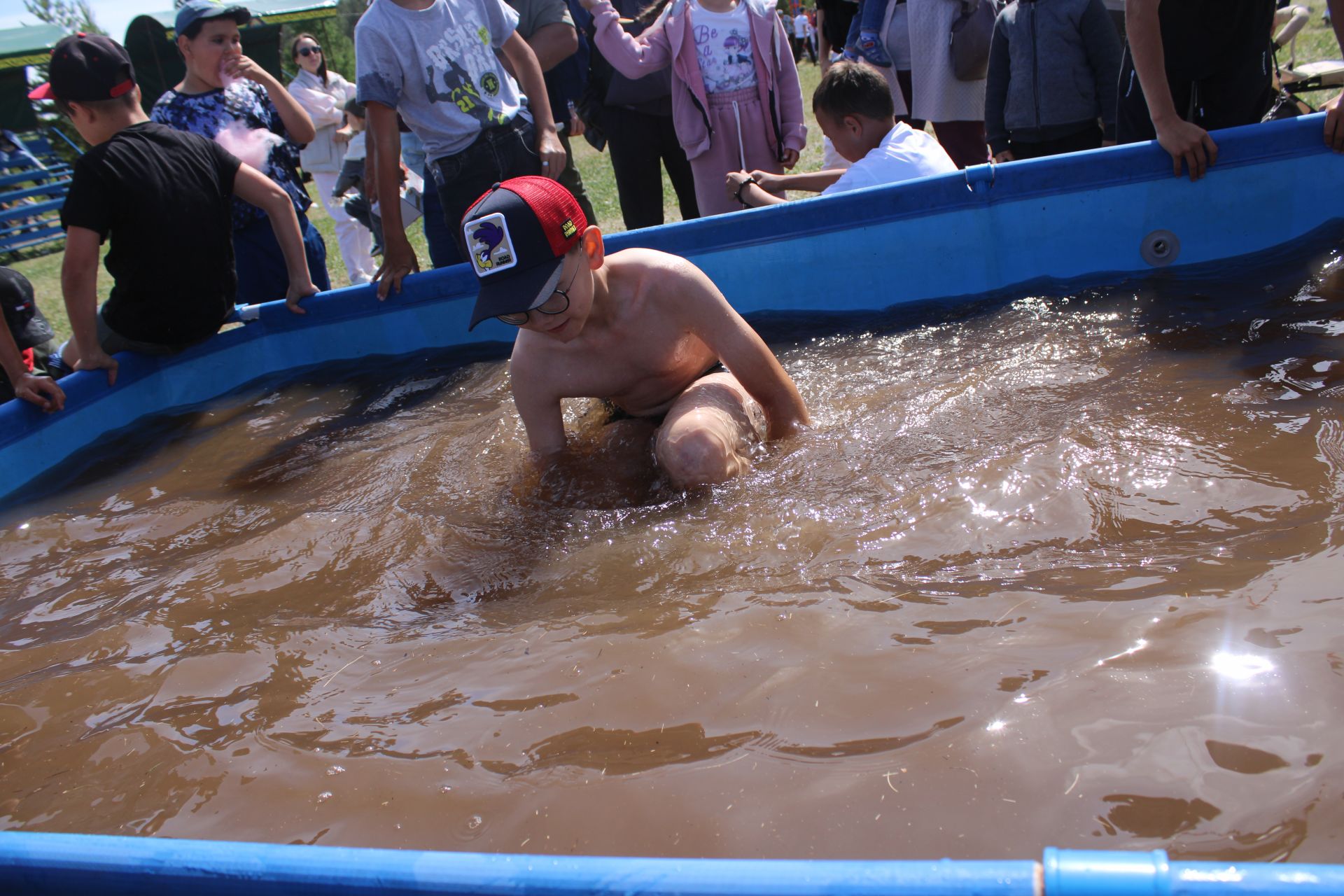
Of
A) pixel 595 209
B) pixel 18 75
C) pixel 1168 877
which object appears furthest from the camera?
pixel 18 75

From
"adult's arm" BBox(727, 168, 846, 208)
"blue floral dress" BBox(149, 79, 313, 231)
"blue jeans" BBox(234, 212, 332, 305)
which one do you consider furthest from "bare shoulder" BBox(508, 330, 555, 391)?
"blue floral dress" BBox(149, 79, 313, 231)

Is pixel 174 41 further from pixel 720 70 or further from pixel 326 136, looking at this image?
pixel 720 70

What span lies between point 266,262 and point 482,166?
135cm

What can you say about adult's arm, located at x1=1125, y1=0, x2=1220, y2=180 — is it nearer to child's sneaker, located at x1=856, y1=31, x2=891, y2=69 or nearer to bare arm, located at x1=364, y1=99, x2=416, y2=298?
child's sneaker, located at x1=856, y1=31, x2=891, y2=69

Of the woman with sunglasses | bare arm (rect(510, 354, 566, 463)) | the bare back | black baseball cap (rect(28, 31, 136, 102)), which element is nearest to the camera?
the bare back

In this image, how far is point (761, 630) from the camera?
1.94m

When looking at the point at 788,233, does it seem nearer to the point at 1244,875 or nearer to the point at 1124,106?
the point at 1124,106

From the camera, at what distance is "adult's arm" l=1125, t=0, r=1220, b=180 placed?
135 inches

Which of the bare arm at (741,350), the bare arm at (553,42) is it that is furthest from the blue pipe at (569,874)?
the bare arm at (553,42)

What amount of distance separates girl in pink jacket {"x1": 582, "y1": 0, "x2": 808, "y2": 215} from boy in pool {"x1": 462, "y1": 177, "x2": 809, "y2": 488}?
1884mm

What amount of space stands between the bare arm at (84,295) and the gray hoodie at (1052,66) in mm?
3836

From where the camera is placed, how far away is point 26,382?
3.83 meters

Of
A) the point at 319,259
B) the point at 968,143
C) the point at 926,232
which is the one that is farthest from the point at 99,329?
the point at 968,143

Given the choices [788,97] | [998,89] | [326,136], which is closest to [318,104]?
[326,136]
